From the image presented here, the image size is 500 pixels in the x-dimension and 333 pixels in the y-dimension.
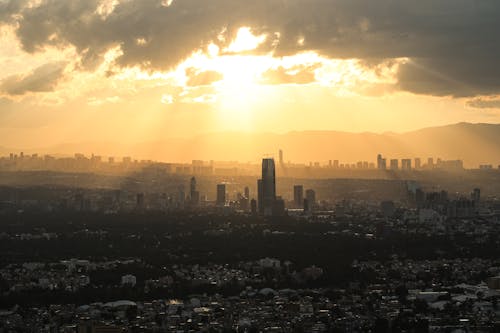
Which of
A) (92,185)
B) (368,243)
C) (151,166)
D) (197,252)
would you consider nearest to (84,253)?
(197,252)

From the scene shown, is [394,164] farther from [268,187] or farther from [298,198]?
[268,187]

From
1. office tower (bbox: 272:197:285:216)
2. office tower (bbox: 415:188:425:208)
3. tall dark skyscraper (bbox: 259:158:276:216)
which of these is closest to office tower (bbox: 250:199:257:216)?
tall dark skyscraper (bbox: 259:158:276:216)

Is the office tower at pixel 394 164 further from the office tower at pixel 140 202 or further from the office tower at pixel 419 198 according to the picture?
the office tower at pixel 140 202

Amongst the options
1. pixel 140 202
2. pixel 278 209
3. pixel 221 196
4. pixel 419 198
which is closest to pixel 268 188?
pixel 278 209

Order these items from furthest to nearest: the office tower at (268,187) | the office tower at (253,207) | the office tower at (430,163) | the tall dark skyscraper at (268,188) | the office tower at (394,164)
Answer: the office tower at (430,163) → the office tower at (394,164) → the office tower at (268,187) → the tall dark skyscraper at (268,188) → the office tower at (253,207)

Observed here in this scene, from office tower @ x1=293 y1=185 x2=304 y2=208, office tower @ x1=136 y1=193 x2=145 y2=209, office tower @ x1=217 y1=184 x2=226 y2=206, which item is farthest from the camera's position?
office tower @ x1=293 y1=185 x2=304 y2=208

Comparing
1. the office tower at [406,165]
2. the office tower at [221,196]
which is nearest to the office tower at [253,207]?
the office tower at [221,196]

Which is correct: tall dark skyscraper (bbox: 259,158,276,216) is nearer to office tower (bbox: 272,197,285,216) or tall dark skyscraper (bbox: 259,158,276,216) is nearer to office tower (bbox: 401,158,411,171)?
office tower (bbox: 272,197,285,216)
